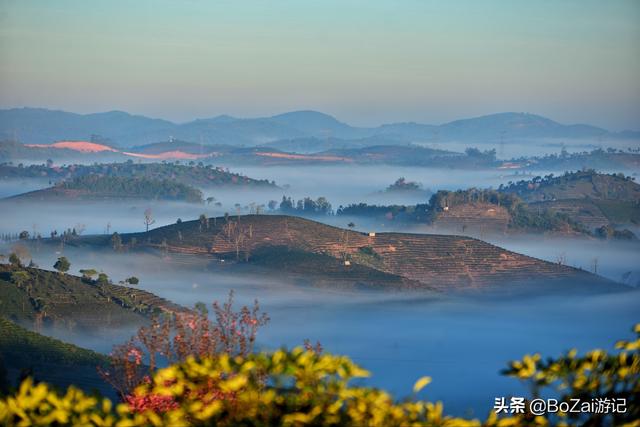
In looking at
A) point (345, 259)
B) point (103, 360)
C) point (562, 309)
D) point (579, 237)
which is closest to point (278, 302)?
point (345, 259)

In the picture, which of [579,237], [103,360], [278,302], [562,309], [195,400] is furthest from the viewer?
[579,237]

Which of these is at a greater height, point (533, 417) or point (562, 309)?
point (533, 417)

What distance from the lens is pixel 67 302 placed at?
81.1 m

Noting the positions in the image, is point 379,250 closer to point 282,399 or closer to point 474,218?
point 474,218

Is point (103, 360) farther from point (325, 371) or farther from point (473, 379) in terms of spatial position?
point (325, 371)

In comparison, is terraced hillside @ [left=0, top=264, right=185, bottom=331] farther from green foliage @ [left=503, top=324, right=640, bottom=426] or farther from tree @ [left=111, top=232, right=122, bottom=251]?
green foliage @ [left=503, top=324, right=640, bottom=426]

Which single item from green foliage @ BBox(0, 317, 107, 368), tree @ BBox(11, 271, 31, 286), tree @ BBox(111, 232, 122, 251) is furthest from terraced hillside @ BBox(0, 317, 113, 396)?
tree @ BBox(111, 232, 122, 251)

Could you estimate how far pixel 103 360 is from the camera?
5512cm

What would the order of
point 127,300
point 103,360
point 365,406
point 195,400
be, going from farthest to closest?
point 127,300
point 103,360
point 195,400
point 365,406

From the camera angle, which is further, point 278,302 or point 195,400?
point 278,302

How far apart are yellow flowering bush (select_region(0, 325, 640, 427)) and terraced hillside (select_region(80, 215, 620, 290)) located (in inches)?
4318

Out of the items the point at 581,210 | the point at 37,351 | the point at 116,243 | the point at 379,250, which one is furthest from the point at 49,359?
the point at 581,210

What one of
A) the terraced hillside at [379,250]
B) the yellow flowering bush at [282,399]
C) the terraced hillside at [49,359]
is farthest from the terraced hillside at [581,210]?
the yellow flowering bush at [282,399]

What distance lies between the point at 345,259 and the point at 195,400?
112 metres
